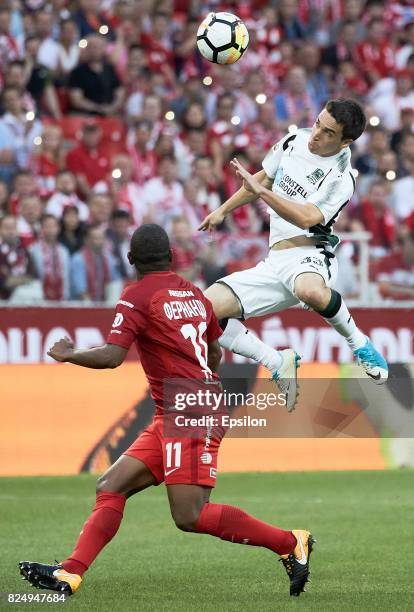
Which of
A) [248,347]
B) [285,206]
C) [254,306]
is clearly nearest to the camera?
[285,206]

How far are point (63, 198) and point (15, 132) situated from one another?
58.2 inches

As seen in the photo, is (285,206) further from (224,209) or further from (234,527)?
(234,527)

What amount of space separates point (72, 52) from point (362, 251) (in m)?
5.66

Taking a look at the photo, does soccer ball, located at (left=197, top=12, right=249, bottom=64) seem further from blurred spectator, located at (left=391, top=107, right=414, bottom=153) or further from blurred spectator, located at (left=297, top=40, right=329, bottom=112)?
blurred spectator, located at (left=297, top=40, right=329, bottom=112)

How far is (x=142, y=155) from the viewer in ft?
59.1

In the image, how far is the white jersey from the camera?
944 centimetres

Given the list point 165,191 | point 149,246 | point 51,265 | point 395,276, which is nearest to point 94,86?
point 165,191

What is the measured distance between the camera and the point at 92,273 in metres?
15.7

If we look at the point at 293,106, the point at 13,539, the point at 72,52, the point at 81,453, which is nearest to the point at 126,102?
the point at 72,52

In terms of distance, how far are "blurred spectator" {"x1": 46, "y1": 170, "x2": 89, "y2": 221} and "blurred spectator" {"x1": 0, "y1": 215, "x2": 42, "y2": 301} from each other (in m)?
1.10

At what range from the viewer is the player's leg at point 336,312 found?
30.9 ft

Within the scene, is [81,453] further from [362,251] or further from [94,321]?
[362,251]

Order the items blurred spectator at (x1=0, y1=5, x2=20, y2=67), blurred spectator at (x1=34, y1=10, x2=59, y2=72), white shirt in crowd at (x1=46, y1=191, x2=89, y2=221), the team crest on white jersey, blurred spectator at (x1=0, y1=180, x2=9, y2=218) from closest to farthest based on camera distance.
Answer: the team crest on white jersey, blurred spectator at (x1=0, y1=180, x2=9, y2=218), white shirt in crowd at (x1=46, y1=191, x2=89, y2=221), blurred spectator at (x1=0, y1=5, x2=20, y2=67), blurred spectator at (x1=34, y1=10, x2=59, y2=72)

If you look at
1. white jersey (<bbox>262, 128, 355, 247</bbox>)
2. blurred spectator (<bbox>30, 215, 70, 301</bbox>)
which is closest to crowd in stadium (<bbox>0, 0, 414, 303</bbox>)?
blurred spectator (<bbox>30, 215, 70, 301</bbox>)
